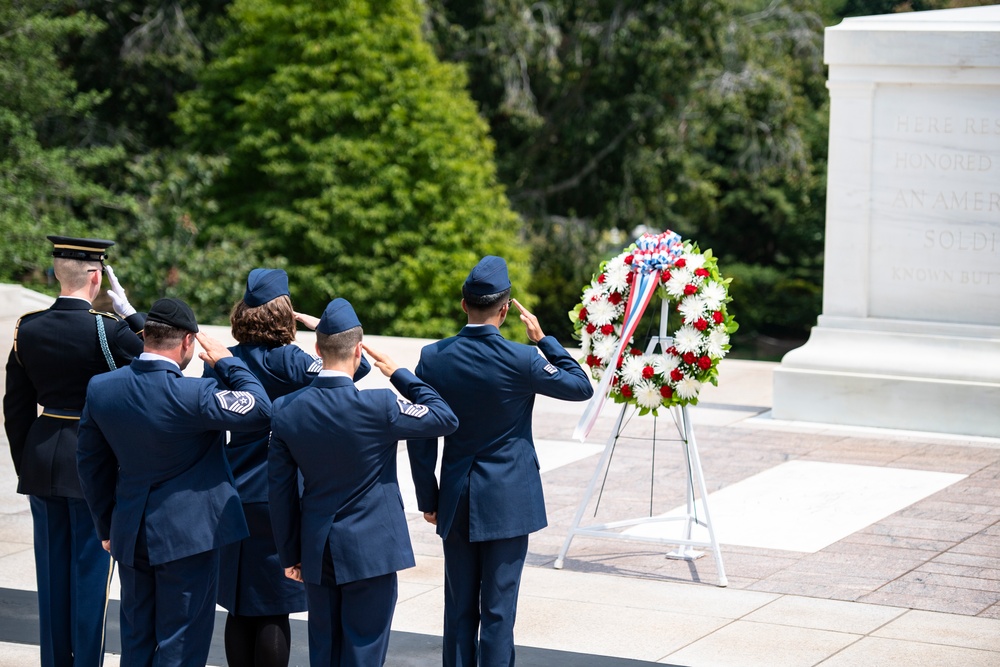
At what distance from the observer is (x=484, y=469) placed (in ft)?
17.1

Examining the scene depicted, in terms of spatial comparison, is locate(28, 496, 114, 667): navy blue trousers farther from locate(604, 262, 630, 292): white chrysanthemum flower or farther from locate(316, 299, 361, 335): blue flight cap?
locate(604, 262, 630, 292): white chrysanthemum flower

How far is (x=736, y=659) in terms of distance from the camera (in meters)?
5.80

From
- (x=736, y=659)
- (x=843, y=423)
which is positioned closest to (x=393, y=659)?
(x=736, y=659)

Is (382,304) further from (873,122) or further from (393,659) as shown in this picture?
(393,659)

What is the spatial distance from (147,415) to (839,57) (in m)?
8.31

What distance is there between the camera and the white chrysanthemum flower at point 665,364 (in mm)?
7266

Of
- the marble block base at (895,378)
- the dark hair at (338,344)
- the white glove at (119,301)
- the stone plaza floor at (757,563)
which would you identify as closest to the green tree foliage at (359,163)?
the marble block base at (895,378)

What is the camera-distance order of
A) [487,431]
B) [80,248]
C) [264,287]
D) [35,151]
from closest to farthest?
1. [264,287]
2. [487,431]
3. [80,248]
4. [35,151]

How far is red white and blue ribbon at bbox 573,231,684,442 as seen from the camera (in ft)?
23.4

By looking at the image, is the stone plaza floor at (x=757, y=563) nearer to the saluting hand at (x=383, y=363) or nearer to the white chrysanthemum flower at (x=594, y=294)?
the white chrysanthemum flower at (x=594, y=294)

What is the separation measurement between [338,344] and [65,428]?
1606 mm

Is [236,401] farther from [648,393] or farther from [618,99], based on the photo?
[618,99]

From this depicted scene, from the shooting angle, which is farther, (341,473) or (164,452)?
(164,452)

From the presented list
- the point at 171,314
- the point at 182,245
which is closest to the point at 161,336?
the point at 171,314
